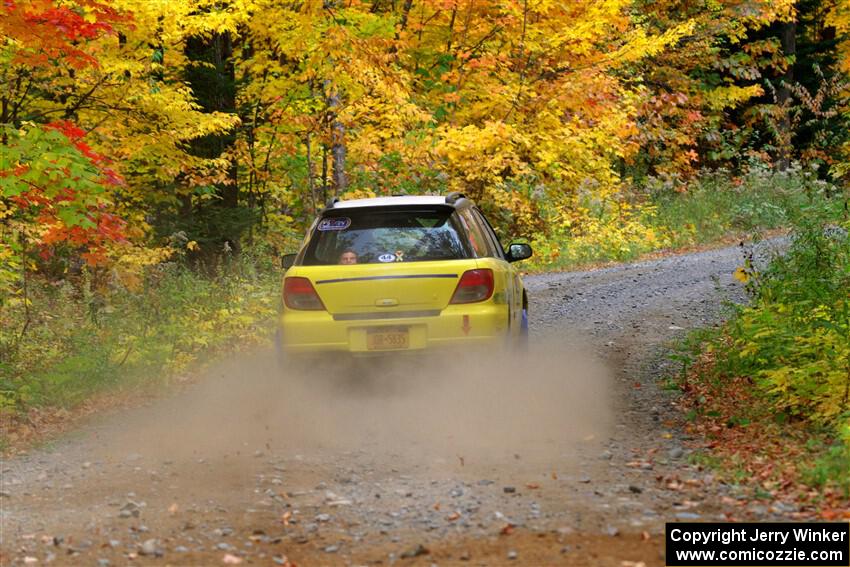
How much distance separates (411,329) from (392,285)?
394 mm

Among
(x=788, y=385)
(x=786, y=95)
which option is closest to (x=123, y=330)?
(x=788, y=385)

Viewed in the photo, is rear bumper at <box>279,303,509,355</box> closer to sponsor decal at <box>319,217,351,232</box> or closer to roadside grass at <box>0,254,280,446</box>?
sponsor decal at <box>319,217,351,232</box>

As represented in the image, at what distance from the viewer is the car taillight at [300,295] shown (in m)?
→ 8.76

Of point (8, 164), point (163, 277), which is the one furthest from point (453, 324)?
point (163, 277)

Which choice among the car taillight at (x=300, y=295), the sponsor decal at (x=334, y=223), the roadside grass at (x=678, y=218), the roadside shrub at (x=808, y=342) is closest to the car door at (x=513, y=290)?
the sponsor decal at (x=334, y=223)

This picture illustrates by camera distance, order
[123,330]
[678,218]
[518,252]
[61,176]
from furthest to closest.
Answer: [678,218], [123,330], [518,252], [61,176]

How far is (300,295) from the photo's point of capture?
28.9 ft

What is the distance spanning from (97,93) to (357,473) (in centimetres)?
880

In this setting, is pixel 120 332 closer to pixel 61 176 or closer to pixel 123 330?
pixel 123 330

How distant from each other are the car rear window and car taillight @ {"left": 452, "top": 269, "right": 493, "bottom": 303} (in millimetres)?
244

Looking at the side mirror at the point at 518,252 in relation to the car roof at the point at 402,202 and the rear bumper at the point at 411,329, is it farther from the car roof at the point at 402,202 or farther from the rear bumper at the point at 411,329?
the rear bumper at the point at 411,329

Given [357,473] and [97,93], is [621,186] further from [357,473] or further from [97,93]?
[357,473]

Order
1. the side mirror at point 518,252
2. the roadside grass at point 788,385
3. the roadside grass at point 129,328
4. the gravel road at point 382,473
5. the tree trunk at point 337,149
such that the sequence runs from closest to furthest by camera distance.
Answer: the gravel road at point 382,473, the roadside grass at point 788,385, the roadside grass at point 129,328, the side mirror at point 518,252, the tree trunk at point 337,149

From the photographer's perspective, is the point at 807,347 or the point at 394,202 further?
the point at 394,202
